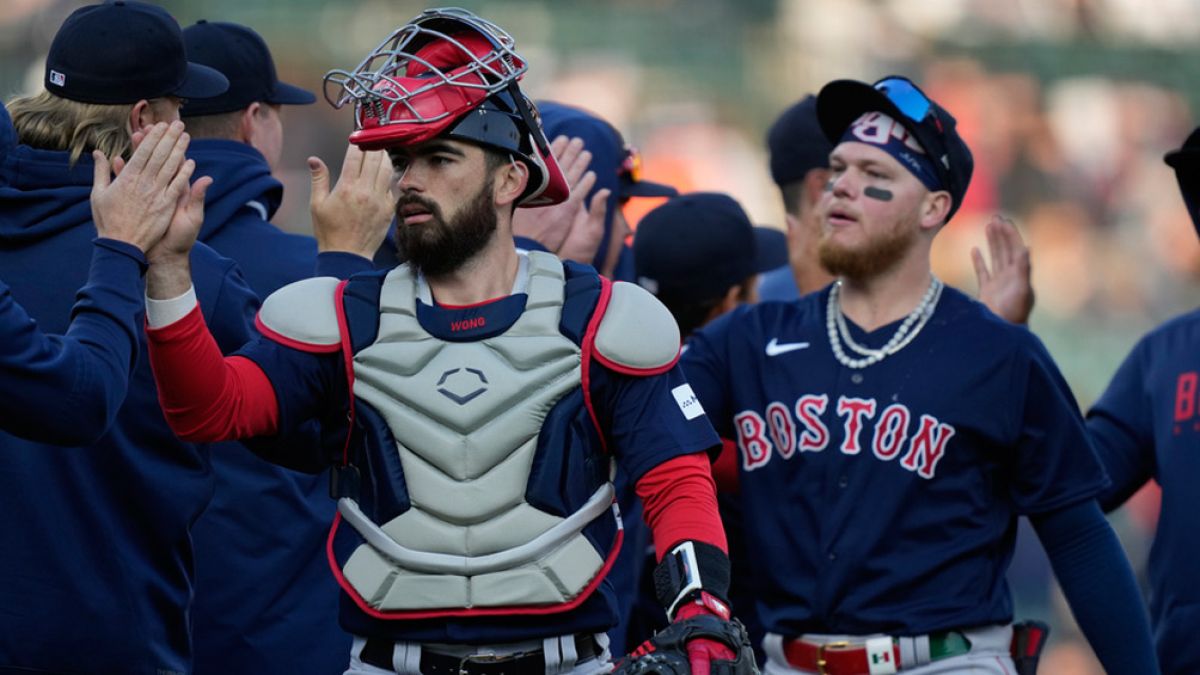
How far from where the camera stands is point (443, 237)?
3633 mm

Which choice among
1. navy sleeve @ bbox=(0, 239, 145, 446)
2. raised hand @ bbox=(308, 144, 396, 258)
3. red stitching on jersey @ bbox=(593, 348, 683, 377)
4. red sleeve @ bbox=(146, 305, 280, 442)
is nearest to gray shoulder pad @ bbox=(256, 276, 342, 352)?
red sleeve @ bbox=(146, 305, 280, 442)

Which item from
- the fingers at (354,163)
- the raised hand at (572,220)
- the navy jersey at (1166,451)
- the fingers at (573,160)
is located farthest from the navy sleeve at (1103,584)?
the fingers at (354,163)

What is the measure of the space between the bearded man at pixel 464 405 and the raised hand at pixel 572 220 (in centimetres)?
134

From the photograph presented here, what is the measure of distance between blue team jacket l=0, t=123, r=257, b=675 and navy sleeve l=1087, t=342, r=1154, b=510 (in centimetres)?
273

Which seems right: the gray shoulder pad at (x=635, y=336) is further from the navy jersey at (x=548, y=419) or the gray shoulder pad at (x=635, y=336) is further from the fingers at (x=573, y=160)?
the fingers at (x=573, y=160)

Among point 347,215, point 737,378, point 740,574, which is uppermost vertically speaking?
point 347,215

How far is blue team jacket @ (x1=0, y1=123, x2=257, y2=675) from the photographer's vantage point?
3672 mm

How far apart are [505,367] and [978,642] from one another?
5.24 ft

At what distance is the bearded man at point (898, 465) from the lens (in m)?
4.41

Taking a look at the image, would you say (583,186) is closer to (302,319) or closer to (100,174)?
(302,319)

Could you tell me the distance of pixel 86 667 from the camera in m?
3.68

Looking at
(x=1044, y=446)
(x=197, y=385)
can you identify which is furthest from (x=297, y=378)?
(x=1044, y=446)

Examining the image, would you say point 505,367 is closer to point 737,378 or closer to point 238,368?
point 238,368

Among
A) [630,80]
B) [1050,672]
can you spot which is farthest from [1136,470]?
[630,80]
